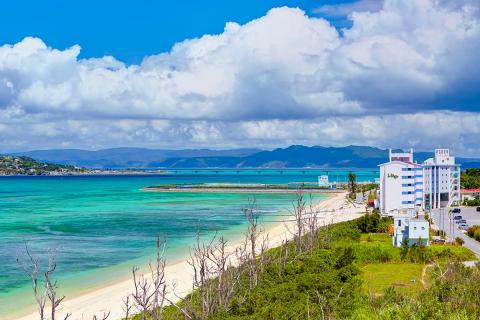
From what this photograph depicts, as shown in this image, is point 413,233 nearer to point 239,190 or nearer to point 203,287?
point 203,287

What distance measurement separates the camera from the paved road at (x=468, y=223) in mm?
50016

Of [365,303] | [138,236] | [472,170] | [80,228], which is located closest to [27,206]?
[80,228]

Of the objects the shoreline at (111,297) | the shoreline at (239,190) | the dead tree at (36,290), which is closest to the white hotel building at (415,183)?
the shoreline at (111,297)

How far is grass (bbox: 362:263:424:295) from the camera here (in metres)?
33.5

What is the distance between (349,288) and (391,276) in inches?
418

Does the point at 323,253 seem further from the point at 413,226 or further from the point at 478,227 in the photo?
the point at 478,227

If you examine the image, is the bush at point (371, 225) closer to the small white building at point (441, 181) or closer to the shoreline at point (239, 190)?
the small white building at point (441, 181)

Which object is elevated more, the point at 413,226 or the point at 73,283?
the point at 413,226

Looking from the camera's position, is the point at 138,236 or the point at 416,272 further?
the point at 138,236

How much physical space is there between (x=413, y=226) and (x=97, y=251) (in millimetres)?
26881

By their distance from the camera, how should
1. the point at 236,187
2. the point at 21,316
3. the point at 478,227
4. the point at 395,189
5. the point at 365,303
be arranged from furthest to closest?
the point at 236,187, the point at 395,189, the point at 478,227, the point at 21,316, the point at 365,303

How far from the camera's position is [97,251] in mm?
49812

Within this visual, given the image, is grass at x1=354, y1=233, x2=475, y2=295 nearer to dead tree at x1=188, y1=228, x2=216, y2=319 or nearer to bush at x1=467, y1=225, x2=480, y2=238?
bush at x1=467, y1=225, x2=480, y2=238

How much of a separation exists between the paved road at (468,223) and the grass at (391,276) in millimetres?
6997
